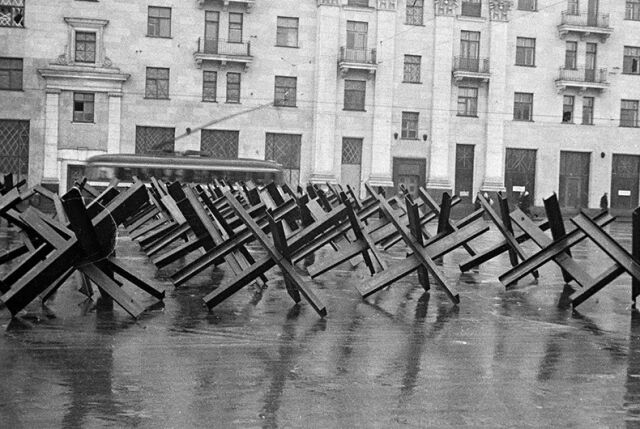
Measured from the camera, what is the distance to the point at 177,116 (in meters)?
50.6

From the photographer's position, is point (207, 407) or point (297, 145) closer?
point (207, 407)

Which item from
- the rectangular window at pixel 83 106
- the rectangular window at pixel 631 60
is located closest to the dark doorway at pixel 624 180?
the rectangular window at pixel 631 60

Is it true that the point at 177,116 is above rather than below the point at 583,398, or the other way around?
above

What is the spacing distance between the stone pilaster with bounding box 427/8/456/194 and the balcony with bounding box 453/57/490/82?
422mm

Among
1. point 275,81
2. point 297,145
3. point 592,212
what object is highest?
point 275,81

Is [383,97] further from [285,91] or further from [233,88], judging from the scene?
[233,88]

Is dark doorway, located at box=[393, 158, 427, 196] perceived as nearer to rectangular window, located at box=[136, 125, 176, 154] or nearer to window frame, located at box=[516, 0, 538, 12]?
window frame, located at box=[516, 0, 538, 12]

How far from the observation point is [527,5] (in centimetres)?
5569

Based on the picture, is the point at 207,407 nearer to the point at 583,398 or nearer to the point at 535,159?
the point at 583,398

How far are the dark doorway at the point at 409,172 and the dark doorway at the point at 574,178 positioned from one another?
9.25 meters

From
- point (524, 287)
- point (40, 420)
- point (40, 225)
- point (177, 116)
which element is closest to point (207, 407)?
point (40, 420)

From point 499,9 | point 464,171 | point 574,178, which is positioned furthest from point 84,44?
point 574,178

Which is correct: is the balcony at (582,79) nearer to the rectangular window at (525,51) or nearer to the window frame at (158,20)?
the rectangular window at (525,51)

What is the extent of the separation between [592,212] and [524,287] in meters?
45.1
